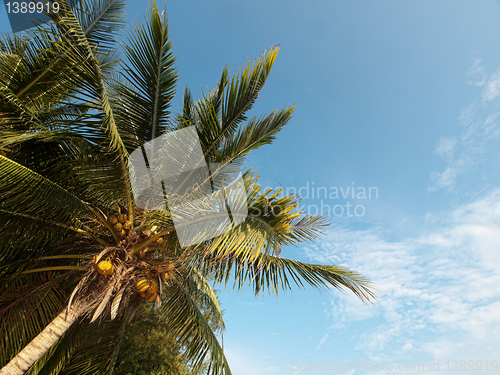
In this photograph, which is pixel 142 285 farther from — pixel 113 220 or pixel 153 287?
pixel 113 220

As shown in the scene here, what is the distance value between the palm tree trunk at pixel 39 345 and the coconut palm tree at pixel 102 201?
0.01m

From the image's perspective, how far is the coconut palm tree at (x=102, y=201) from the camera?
401 centimetres

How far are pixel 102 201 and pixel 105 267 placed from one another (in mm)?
1242

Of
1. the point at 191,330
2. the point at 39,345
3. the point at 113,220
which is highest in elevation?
the point at 113,220

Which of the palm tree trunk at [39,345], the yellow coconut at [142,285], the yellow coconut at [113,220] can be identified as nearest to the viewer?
the palm tree trunk at [39,345]

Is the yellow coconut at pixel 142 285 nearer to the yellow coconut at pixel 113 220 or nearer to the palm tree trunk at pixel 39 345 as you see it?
the palm tree trunk at pixel 39 345

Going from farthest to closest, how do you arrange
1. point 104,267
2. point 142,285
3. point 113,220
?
point 113,220
point 142,285
point 104,267

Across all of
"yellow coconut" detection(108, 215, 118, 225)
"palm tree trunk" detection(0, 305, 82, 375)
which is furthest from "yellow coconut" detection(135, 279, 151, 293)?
"yellow coconut" detection(108, 215, 118, 225)

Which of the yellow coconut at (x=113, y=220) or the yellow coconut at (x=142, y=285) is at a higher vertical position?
the yellow coconut at (x=113, y=220)

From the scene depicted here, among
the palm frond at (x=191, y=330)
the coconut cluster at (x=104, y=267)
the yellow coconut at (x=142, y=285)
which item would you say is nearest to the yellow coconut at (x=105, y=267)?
the coconut cluster at (x=104, y=267)

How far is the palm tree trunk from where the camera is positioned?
374cm

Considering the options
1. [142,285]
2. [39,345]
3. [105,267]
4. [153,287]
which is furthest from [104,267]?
[39,345]

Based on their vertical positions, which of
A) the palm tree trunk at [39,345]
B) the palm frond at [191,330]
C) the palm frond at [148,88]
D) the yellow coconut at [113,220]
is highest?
the palm frond at [148,88]

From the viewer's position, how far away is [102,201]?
5.09 m
